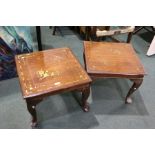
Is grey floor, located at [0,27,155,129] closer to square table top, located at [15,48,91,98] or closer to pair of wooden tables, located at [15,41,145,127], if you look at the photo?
pair of wooden tables, located at [15,41,145,127]

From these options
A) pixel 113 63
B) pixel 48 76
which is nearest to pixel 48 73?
pixel 48 76

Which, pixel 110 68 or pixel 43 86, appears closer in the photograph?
pixel 43 86

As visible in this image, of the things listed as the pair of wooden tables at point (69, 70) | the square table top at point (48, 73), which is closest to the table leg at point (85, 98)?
the pair of wooden tables at point (69, 70)

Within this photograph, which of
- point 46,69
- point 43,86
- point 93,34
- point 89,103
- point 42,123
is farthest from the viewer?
point 93,34

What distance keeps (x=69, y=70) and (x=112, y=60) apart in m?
0.39

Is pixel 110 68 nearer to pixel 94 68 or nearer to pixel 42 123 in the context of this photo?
pixel 94 68

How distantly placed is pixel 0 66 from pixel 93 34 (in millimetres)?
1106

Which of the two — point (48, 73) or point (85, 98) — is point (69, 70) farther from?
point (85, 98)

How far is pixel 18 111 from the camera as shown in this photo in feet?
5.10

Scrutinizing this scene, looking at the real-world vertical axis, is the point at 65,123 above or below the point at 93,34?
below

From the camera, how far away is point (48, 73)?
1.32 meters

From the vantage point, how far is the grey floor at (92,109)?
1.49 metres

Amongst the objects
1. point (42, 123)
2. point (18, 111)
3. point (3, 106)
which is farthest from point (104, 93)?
point (3, 106)

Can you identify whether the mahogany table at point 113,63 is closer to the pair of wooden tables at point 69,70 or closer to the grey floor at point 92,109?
the pair of wooden tables at point 69,70
